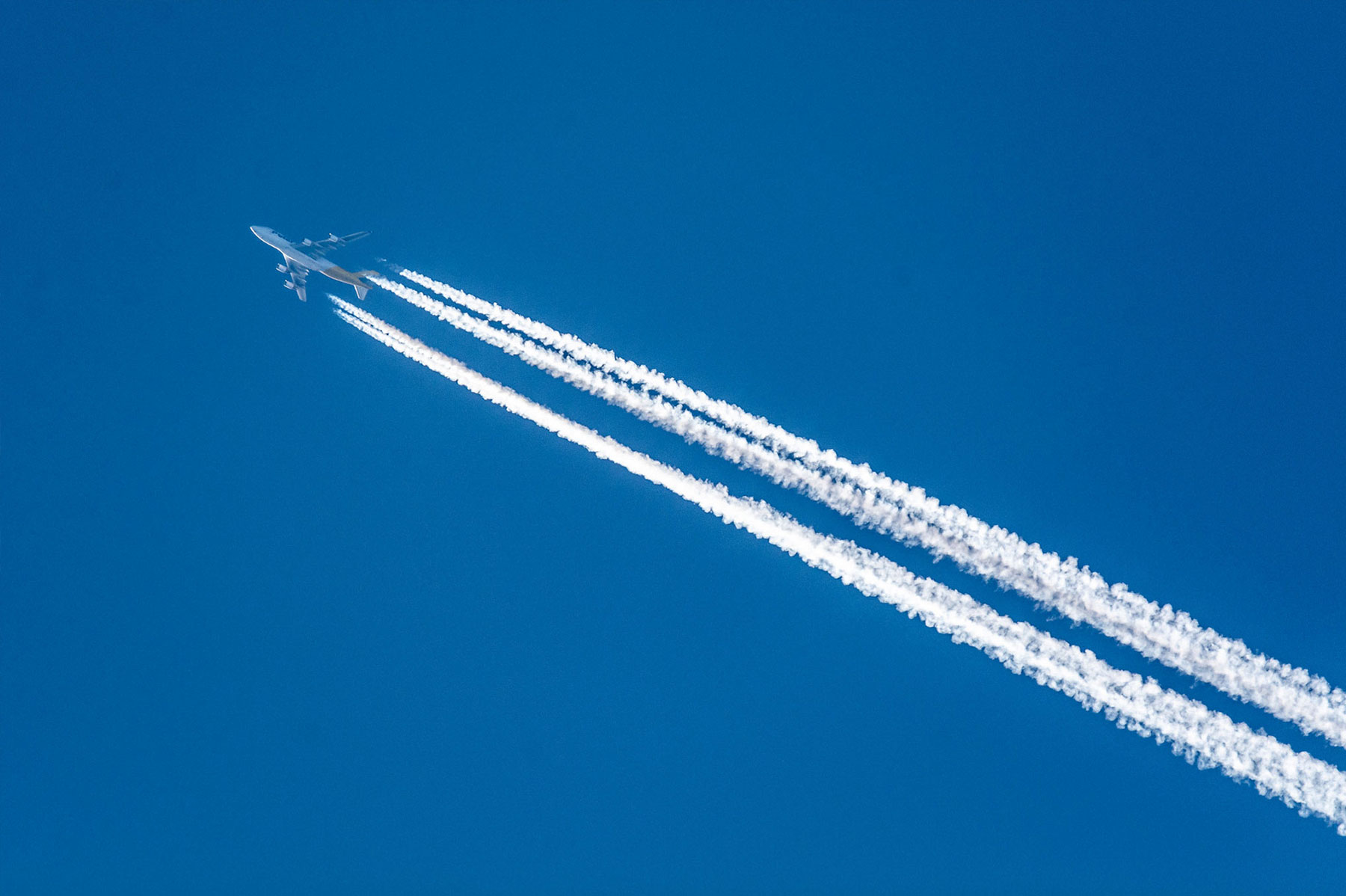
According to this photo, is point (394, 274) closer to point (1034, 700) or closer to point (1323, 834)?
point (1034, 700)

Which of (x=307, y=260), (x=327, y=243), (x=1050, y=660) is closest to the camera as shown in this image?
(x=1050, y=660)

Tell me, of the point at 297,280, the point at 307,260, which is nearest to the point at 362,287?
the point at 307,260

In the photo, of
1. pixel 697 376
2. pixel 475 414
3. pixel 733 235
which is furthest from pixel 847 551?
pixel 475 414

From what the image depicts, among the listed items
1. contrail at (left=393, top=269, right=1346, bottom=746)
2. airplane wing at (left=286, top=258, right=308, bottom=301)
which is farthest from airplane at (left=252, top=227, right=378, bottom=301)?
contrail at (left=393, top=269, right=1346, bottom=746)

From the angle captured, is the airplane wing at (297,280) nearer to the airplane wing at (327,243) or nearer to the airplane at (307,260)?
the airplane at (307,260)

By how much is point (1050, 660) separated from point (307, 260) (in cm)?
1950

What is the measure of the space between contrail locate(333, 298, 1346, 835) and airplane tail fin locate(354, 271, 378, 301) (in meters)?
7.09

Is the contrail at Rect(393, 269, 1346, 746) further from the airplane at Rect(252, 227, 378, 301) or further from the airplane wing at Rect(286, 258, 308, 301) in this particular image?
the airplane wing at Rect(286, 258, 308, 301)

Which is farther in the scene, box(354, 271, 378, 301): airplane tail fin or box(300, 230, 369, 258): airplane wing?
box(300, 230, 369, 258): airplane wing

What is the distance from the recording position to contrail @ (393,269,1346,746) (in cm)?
1442

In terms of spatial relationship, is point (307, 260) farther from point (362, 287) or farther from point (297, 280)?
point (362, 287)

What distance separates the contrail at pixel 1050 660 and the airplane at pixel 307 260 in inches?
295

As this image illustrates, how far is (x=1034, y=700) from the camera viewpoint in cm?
1594

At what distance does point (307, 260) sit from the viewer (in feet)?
57.2
